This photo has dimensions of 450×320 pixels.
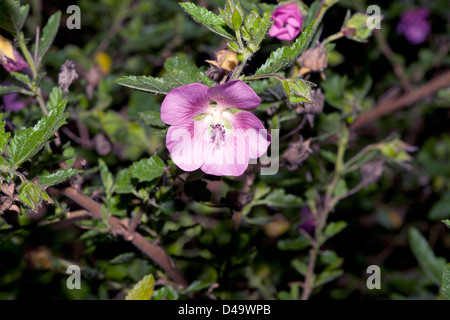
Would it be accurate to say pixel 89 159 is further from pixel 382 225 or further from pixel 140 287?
pixel 382 225

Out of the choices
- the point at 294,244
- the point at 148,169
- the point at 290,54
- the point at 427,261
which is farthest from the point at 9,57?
the point at 427,261

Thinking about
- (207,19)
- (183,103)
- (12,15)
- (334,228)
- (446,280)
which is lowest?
(446,280)

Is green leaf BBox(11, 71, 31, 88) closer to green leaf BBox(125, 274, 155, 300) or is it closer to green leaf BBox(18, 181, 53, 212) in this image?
green leaf BBox(18, 181, 53, 212)

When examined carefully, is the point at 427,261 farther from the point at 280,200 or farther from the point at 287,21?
the point at 287,21

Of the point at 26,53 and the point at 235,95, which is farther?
the point at 26,53

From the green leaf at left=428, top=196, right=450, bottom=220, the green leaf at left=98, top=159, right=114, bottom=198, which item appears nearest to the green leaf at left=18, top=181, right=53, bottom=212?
the green leaf at left=98, top=159, right=114, bottom=198

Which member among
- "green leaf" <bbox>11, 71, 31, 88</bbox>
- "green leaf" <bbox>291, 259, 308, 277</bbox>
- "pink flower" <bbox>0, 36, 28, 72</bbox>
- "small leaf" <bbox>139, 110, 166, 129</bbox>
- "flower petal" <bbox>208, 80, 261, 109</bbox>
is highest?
"pink flower" <bbox>0, 36, 28, 72</bbox>
